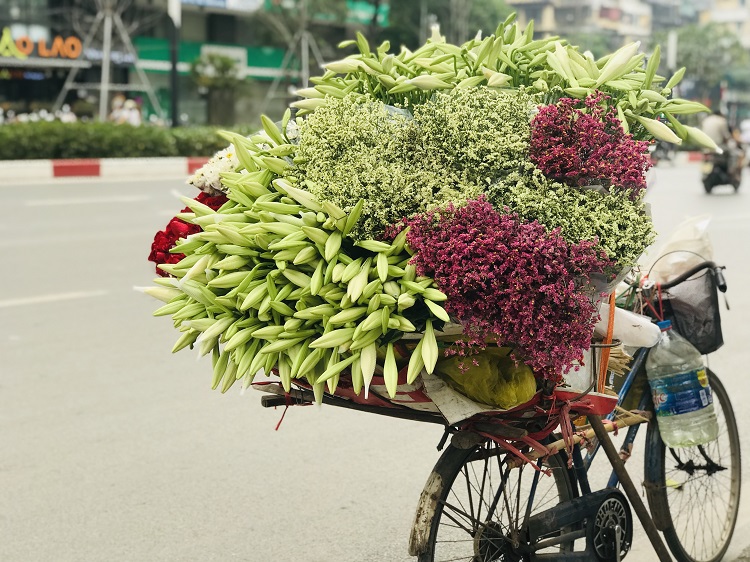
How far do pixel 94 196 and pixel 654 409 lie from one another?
1217cm

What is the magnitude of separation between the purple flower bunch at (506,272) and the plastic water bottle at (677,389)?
1.06m

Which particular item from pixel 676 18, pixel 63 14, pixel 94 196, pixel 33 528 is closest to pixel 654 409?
pixel 33 528

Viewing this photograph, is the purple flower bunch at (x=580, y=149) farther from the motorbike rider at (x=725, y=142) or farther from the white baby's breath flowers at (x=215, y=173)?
the motorbike rider at (x=725, y=142)

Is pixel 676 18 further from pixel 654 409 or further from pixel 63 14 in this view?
pixel 654 409

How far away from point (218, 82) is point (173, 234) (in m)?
30.3

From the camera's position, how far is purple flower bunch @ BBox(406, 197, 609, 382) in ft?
6.99

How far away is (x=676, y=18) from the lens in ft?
297

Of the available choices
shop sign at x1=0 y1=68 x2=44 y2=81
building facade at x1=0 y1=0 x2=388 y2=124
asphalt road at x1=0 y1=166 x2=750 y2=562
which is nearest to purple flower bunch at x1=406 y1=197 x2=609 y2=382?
asphalt road at x1=0 y1=166 x2=750 y2=562

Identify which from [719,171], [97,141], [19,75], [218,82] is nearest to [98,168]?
[97,141]

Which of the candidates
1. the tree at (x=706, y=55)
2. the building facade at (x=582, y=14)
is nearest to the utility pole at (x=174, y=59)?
the tree at (x=706, y=55)

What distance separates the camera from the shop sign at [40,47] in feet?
93.5

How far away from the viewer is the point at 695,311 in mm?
3273

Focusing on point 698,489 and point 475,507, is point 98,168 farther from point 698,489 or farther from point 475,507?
point 475,507

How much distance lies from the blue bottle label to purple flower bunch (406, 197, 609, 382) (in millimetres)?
1077
